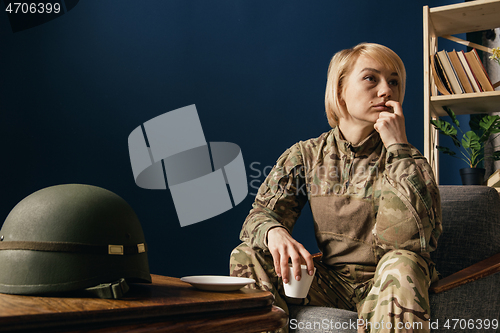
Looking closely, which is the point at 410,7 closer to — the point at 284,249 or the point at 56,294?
the point at 284,249

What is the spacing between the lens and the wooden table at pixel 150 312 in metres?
0.52

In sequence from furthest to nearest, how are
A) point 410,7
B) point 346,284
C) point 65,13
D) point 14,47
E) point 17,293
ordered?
1. point 410,7
2. point 65,13
3. point 14,47
4. point 346,284
5. point 17,293

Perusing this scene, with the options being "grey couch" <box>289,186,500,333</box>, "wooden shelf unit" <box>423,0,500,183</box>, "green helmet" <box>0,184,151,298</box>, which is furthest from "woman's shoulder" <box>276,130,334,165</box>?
"wooden shelf unit" <box>423,0,500,183</box>

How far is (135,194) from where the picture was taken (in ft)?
6.83

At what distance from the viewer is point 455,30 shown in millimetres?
2217

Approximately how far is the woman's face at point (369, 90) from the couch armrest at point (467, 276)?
50cm

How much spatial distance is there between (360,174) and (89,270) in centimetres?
83

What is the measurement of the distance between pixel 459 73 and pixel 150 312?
1979 millimetres

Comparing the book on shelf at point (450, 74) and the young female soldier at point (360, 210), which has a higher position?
the book on shelf at point (450, 74)

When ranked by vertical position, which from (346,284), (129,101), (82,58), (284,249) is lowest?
(346,284)

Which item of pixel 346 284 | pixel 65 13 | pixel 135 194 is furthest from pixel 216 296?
pixel 65 13

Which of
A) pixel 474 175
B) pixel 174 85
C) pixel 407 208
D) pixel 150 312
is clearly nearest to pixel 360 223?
pixel 407 208

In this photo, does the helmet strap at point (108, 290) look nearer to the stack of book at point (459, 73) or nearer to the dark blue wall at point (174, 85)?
the dark blue wall at point (174, 85)

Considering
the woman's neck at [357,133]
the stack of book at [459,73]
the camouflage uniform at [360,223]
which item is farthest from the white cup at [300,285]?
the stack of book at [459,73]
